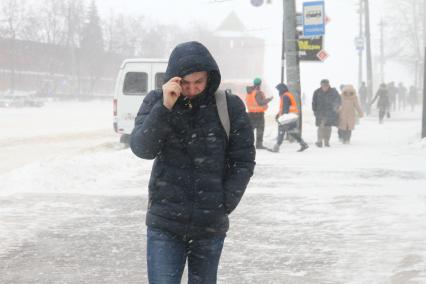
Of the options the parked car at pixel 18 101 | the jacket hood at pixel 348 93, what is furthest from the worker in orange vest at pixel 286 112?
the parked car at pixel 18 101

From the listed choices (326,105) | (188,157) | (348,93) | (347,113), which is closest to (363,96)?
(348,93)

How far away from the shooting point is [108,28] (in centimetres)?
8581

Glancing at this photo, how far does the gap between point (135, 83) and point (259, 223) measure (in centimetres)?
1111

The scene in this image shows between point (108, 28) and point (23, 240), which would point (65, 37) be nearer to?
point (108, 28)

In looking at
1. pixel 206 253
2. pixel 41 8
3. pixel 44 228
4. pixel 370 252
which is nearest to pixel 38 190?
pixel 44 228

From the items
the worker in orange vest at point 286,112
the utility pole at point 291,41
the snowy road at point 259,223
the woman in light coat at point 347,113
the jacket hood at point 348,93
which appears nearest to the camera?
the snowy road at point 259,223

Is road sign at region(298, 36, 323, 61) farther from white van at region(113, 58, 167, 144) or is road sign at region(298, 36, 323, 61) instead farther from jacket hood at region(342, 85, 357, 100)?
white van at region(113, 58, 167, 144)

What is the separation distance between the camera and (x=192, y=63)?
11.3 feet

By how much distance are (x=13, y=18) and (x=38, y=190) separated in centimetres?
5729

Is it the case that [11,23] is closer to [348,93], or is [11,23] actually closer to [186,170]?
[348,93]

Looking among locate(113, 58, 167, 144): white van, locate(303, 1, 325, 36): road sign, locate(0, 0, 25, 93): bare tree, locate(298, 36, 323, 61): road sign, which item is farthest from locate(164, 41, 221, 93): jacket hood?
locate(0, 0, 25, 93): bare tree

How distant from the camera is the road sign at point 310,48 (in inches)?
725

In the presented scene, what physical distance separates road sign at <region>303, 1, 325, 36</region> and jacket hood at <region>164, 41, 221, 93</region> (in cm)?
1449

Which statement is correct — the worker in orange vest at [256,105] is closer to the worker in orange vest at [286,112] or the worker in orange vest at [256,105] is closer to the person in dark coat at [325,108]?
the worker in orange vest at [286,112]
